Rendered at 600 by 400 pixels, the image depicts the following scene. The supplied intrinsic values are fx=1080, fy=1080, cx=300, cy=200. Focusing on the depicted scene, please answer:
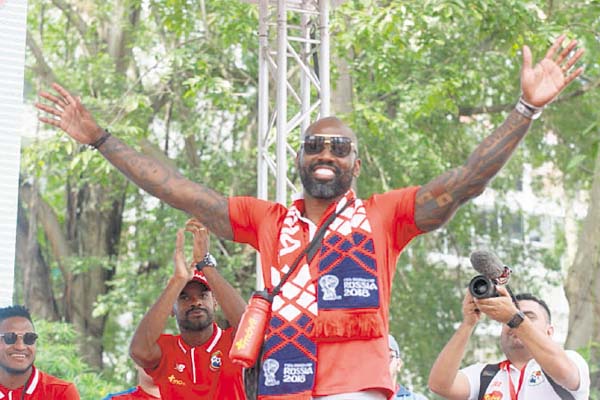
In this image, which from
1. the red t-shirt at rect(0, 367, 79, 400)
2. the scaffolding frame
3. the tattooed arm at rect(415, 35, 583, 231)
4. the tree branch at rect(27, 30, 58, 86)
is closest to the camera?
the tattooed arm at rect(415, 35, 583, 231)

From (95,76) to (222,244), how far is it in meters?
2.78

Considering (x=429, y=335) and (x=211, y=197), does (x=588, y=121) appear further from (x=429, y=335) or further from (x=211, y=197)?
(x=211, y=197)

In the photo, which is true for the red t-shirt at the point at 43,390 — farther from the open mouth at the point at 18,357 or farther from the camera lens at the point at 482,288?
the camera lens at the point at 482,288

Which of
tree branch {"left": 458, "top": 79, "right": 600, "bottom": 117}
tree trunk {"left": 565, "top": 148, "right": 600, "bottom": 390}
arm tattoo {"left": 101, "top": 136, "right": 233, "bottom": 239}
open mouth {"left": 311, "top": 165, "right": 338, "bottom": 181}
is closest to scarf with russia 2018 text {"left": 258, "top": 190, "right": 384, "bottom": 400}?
open mouth {"left": 311, "top": 165, "right": 338, "bottom": 181}

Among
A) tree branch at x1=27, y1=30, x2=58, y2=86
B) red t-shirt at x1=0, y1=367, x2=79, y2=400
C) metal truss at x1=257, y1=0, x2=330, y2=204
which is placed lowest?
red t-shirt at x1=0, y1=367, x2=79, y2=400

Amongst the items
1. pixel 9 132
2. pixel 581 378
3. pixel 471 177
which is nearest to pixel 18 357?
pixel 9 132

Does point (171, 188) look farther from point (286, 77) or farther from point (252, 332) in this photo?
point (286, 77)

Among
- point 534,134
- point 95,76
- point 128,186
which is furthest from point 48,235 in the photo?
point 534,134

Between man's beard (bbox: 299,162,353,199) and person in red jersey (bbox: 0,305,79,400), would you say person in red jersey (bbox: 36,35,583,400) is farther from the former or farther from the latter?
person in red jersey (bbox: 0,305,79,400)

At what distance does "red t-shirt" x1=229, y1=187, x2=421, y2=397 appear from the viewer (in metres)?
3.31

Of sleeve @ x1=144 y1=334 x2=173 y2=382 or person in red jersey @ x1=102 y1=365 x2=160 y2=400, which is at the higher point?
sleeve @ x1=144 y1=334 x2=173 y2=382

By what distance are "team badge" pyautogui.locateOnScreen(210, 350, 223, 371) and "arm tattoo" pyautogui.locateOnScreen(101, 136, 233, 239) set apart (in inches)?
53.8

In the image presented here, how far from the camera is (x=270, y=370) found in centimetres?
338

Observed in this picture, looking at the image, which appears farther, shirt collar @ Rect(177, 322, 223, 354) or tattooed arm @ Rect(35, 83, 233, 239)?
shirt collar @ Rect(177, 322, 223, 354)
